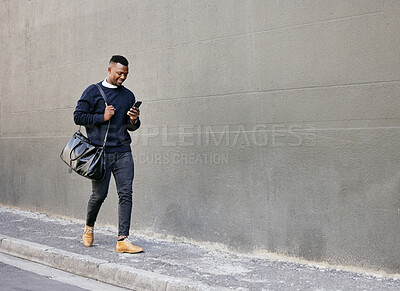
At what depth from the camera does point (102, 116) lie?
223 inches

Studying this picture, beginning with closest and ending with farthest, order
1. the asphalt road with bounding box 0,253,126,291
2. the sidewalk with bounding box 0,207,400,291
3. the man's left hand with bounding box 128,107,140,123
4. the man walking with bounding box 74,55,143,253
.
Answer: the sidewalk with bounding box 0,207,400,291 < the asphalt road with bounding box 0,253,126,291 < the man's left hand with bounding box 128,107,140,123 < the man walking with bounding box 74,55,143,253

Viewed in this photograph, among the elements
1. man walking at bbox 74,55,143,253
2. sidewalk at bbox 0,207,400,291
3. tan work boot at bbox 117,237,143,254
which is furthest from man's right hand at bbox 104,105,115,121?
sidewalk at bbox 0,207,400,291

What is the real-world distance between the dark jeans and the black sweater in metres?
0.11

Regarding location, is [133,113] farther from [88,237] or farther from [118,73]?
[88,237]

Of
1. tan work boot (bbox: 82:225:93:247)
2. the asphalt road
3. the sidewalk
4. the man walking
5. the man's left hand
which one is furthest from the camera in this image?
→ tan work boot (bbox: 82:225:93:247)

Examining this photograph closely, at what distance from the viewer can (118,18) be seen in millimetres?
7375

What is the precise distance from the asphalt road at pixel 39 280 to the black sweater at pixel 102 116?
1371 mm

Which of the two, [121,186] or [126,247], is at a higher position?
[121,186]

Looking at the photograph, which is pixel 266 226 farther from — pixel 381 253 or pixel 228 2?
pixel 228 2

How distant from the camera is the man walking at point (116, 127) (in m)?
5.69

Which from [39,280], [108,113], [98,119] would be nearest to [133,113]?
[108,113]

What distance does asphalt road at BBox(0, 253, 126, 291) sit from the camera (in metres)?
4.81

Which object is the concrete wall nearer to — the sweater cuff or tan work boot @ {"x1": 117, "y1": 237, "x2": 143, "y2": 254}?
tan work boot @ {"x1": 117, "y1": 237, "x2": 143, "y2": 254}

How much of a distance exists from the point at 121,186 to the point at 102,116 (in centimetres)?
76
